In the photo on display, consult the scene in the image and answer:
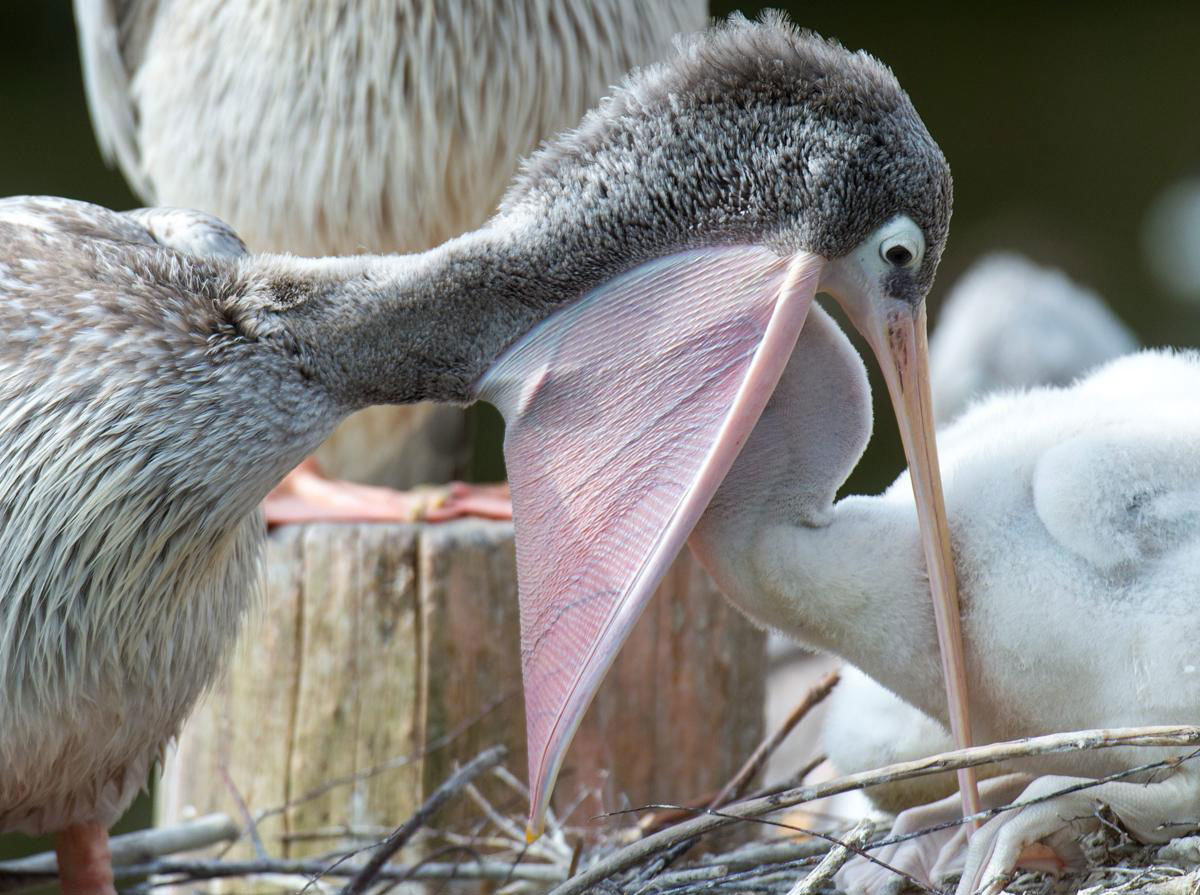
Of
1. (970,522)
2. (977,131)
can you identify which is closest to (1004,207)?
(977,131)

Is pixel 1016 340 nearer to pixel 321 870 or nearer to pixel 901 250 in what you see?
pixel 901 250

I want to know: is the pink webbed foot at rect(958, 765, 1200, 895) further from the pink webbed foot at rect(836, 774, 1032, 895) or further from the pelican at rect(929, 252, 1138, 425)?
the pelican at rect(929, 252, 1138, 425)

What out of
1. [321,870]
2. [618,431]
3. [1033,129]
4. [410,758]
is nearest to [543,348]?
[618,431]

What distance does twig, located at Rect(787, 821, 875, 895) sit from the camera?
1.64 metres

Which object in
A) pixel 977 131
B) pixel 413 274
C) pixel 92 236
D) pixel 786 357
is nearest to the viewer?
pixel 786 357

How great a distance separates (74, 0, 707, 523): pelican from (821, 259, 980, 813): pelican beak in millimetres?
1360

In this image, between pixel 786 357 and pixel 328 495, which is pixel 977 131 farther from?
pixel 786 357

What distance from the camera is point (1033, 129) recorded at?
6.46 m

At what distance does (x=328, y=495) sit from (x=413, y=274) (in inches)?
49.9

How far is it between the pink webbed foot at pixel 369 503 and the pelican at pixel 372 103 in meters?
0.01

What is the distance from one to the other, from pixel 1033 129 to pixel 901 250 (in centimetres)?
494

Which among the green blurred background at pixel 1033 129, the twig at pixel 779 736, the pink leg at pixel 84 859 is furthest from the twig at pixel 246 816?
the green blurred background at pixel 1033 129

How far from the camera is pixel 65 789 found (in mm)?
2104

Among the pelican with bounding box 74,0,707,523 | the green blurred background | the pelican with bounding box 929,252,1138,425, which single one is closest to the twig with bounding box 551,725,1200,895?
the pelican with bounding box 74,0,707,523
